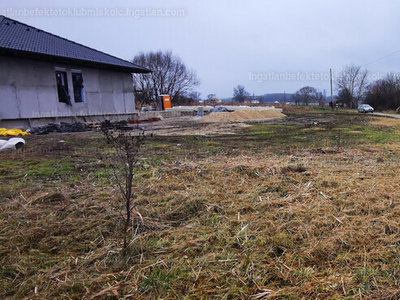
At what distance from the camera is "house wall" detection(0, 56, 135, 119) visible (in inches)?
542

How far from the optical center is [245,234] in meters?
2.23

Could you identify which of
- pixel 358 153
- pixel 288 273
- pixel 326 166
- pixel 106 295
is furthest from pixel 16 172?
pixel 358 153

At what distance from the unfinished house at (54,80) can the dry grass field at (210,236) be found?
41.5 ft

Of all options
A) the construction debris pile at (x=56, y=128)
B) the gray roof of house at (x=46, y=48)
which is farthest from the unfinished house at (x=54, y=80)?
the construction debris pile at (x=56, y=128)

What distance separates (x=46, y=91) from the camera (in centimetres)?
1538

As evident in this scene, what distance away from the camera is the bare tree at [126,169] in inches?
83.6

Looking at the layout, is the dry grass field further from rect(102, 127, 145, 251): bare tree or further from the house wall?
the house wall

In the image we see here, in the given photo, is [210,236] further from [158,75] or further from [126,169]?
[158,75]

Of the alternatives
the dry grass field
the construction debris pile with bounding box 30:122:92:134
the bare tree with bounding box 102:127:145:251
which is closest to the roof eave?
the construction debris pile with bounding box 30:122:92:134

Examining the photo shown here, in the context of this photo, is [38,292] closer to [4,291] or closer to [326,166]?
[4,291]

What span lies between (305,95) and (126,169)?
75.8m

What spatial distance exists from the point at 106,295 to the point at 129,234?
2.32 ft

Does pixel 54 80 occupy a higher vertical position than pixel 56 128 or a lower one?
higher

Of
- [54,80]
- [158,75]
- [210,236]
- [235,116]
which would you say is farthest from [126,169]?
[158,75]
